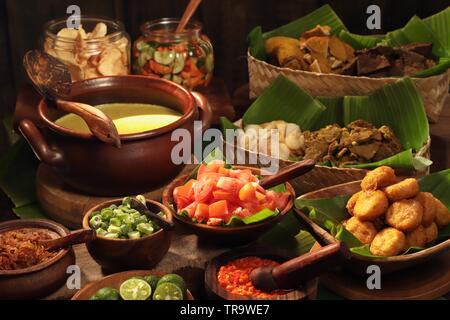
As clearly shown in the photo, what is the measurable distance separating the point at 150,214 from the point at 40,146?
0.38 meters

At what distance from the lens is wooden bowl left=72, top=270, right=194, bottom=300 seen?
5.30ft

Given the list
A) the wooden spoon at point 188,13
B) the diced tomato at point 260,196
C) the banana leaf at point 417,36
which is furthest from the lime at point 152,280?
the banana leaf at point 417,36

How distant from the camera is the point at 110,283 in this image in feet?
5.45

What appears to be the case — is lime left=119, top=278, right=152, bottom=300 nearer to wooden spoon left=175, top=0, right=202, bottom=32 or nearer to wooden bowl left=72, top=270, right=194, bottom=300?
wooden bowl left=72, top=270, right=194, bottom=300

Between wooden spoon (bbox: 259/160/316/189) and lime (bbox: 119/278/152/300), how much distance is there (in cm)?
44

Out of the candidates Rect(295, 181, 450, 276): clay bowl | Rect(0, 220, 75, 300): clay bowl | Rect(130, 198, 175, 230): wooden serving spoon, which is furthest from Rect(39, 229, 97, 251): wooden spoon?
Rect(295, 181, 450, 276): clay bowl

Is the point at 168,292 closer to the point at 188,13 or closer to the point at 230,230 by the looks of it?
the point at 230,230

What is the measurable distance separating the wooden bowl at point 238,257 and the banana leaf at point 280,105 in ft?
2.06

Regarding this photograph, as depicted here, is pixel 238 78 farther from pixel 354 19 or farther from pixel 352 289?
pixel 352 289

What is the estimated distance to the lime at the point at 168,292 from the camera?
1.58 m

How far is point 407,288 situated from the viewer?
1796 millimetres

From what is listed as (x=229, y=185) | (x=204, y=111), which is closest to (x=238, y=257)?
(x=229, y=185)
